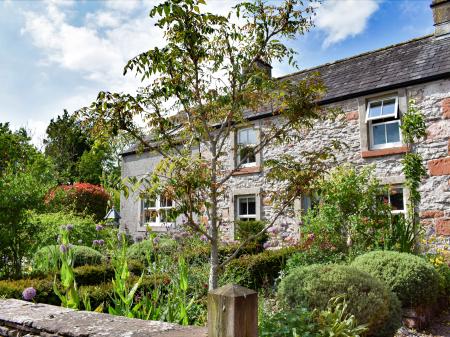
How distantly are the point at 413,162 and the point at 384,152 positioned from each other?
0.96 metres

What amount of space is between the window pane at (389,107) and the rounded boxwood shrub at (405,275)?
210 inches

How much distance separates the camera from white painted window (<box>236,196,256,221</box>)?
12648 millimetres

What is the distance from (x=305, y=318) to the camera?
3270mm

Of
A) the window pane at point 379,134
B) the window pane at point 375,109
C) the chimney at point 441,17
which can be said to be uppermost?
the chimney at point 441,17

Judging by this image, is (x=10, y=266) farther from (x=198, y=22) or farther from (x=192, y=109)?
(x=198, y=22)

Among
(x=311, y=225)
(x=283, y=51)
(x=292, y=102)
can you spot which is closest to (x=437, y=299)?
(x=311, y=225)

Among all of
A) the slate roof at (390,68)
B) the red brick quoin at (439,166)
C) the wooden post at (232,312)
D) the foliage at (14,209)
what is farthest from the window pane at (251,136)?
the wooden post at (232,312)

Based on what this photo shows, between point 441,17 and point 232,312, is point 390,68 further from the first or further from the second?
point 232,312

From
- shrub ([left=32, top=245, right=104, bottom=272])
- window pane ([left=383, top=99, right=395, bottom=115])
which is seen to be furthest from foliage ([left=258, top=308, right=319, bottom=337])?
window pane ([left=383, top=99, right=395, bottom=115])

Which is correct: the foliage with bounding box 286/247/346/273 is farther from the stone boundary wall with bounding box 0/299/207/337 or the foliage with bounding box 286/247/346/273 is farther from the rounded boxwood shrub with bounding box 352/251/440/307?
the stone boundary wall with bounding box 0/299/207/337

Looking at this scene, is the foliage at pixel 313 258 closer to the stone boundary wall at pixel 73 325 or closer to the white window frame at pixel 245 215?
the white window frame at pixel 245 215

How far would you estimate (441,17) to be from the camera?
11.1 metres

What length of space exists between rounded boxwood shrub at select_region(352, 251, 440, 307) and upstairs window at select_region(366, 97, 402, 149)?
497cm

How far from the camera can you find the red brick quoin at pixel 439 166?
30.1 feet
